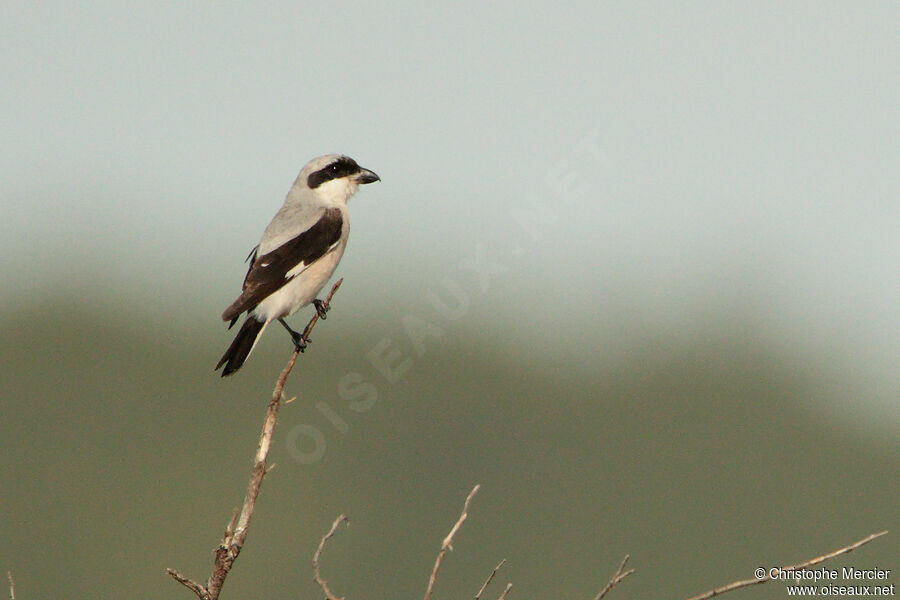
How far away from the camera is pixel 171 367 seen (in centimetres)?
7756

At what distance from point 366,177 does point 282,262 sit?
4.85ft

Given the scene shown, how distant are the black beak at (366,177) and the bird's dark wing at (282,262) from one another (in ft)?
2.50

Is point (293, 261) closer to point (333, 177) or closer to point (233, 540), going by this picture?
point (333, 177)

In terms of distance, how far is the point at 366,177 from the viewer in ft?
32.0

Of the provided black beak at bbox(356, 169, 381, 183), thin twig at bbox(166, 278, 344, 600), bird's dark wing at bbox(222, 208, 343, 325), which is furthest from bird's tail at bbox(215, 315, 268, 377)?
thin twig at bbox(166, 278, 344, 600)

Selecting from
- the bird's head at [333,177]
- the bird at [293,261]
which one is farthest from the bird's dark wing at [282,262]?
the bird's head at [333,177]

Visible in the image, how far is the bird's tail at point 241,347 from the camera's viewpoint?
25.7 feet

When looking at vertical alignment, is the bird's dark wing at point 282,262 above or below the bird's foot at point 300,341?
above

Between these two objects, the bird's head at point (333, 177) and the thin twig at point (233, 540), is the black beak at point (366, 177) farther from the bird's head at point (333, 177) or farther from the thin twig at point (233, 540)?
the thin twig at point (233, 540)

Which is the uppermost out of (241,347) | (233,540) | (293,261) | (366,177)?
(366,177)

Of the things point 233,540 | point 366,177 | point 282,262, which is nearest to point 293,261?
point 282,262

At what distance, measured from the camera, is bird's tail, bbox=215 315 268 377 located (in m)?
7.83

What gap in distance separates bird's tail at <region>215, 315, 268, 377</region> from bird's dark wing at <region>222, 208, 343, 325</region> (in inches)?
4.8

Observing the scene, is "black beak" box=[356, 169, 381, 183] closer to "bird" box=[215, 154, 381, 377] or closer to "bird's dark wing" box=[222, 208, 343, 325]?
"bird" box=[215, 154, 381, 377]
